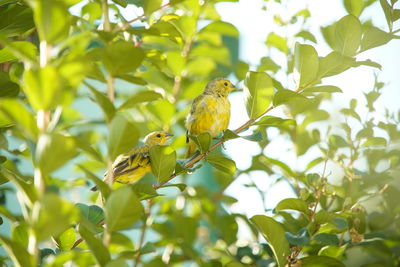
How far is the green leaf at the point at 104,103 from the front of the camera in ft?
2.19

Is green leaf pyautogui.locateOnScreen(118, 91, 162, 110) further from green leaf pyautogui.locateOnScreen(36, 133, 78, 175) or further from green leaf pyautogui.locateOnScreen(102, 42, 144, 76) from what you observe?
green leaf pyautogui.locateOnScreen(36, 133, 78, 175)

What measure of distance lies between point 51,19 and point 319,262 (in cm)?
69

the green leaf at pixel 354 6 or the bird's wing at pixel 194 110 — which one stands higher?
the green leaf at pixel 354 6

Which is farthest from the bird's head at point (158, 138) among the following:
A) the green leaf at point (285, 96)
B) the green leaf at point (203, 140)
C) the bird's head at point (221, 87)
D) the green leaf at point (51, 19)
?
the green leaf at point (51, 19)

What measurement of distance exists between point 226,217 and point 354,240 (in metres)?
0.33

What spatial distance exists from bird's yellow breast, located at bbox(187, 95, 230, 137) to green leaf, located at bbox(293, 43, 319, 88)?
654 mm

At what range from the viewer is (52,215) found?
0.52 meters

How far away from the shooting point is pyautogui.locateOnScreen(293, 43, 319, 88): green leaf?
922 millimetres

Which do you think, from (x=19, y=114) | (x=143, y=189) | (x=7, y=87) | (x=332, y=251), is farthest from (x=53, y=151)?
(x=332, y=251)

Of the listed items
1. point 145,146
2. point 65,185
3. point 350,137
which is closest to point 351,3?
point 350,137

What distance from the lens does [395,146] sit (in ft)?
4.11

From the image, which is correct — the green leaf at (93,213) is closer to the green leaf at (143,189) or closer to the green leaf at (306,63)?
the green leaf at (143,189)

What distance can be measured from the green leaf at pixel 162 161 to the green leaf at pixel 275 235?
19 centimetres

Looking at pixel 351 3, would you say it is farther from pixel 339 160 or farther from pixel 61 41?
pixel 61 41
